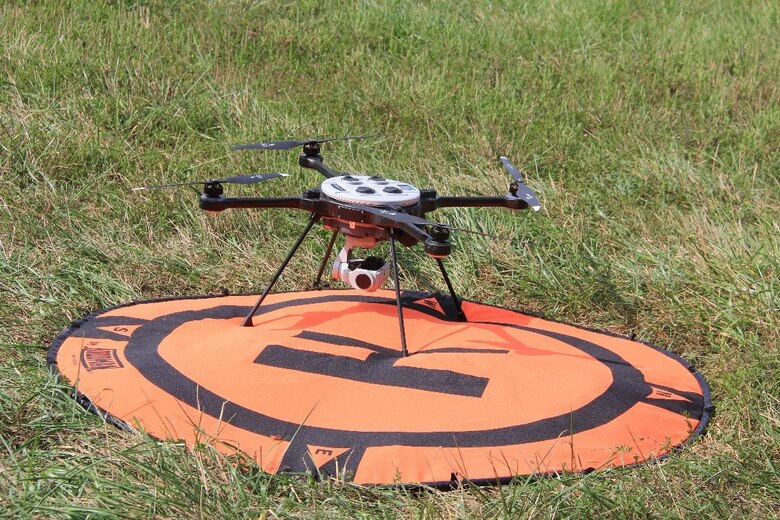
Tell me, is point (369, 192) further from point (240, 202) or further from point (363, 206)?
point (240, 202)

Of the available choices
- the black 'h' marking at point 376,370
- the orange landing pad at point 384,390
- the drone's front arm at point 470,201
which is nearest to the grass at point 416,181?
the orange landing pad at point 384,390

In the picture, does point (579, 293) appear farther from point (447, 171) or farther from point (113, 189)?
point (113, 189)

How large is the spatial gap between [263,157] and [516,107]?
162cm

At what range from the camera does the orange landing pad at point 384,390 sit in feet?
9.77

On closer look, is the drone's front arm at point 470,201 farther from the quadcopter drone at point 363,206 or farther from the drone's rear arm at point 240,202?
the drone's rear arm at point 240,202

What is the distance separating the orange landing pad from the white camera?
18 cm

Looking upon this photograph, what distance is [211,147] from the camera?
218 inches

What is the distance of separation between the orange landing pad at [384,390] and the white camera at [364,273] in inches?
7.0

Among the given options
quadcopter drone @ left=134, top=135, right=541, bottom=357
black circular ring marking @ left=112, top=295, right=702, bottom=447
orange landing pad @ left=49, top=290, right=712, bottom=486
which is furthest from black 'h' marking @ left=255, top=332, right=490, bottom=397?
black circular ring marking @ left=112, top=295, right=702, bottom=447

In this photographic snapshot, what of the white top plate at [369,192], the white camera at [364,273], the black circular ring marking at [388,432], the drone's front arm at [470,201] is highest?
the white top plate at [369,192]

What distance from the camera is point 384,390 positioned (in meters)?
3.30

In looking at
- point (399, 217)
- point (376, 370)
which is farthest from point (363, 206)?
point (376, 370)

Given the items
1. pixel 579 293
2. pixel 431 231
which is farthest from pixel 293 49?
pixel 431 231

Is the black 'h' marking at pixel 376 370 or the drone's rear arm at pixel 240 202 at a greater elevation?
the drone's rear arm at pixel 240 202
